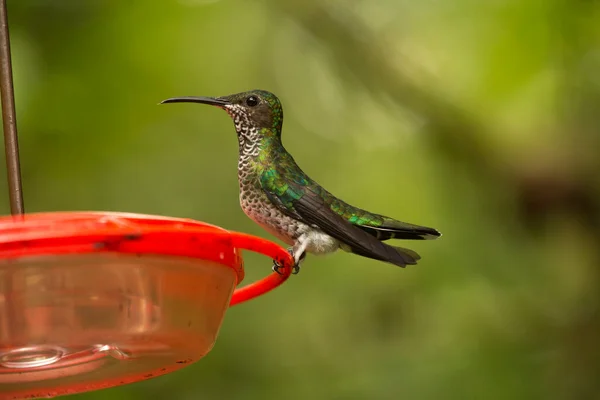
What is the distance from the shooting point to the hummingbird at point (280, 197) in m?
3.54

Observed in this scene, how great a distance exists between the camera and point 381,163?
6902 mm

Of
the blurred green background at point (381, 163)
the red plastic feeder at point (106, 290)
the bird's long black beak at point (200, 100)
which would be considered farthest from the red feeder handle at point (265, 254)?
the blurred green background at point (381, 163)

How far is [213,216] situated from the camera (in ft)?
22.5

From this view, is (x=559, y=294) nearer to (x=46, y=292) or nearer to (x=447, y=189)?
(x=447, y=189)

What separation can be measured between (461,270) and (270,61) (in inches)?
100

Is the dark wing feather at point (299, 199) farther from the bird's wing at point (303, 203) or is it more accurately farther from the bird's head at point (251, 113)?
the bird's head at point (251, 113)

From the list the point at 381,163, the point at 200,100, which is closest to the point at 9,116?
the point at 200,100

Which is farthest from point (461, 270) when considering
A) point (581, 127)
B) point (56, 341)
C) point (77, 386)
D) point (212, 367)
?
point (56, 341)

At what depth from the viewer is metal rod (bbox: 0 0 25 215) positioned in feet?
7.24

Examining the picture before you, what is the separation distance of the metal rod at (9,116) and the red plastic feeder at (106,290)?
1.00 feet

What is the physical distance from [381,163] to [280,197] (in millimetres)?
3385

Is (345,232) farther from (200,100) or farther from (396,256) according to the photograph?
(200,100)

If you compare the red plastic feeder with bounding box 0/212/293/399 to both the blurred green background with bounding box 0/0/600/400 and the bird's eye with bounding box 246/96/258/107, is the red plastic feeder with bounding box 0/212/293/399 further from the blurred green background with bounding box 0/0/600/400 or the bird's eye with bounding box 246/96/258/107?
the blurred green background with bounding box 0/0/600/400

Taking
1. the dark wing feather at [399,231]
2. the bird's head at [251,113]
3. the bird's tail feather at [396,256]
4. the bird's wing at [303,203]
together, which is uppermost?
the bird's head at [251,113]
